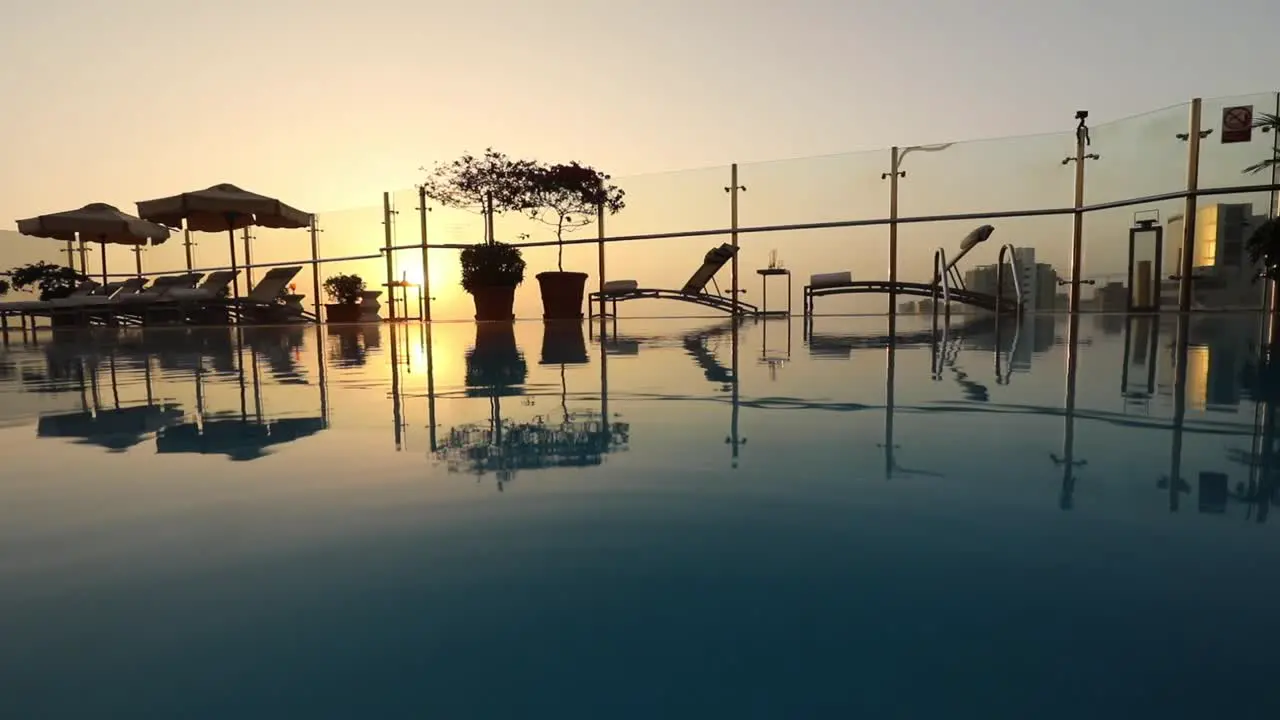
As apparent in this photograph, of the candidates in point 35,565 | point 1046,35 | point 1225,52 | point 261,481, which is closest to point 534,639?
point 35,565

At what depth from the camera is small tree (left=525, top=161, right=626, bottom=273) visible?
31.4ft

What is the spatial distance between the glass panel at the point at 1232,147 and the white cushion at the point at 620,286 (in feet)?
23.6

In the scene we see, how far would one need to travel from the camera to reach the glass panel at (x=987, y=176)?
323 inches

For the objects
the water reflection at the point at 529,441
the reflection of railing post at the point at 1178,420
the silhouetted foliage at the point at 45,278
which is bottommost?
Result: the water reflection at the point at 529,441

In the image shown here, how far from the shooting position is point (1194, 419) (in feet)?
5.24

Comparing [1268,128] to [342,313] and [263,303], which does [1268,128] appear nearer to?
[342,313]

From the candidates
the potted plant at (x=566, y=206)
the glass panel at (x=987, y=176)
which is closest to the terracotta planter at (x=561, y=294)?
the potted plant at (x=566, y=206)

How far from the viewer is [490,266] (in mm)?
9297

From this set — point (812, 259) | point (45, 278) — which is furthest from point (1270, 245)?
point (45, 278)

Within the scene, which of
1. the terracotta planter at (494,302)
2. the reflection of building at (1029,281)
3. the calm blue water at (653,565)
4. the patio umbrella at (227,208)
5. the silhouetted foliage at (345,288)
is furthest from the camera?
the silhouetted foliage at (345,288)

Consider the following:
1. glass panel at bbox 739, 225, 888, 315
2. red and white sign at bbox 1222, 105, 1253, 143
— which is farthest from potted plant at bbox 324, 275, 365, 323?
red and white sign at bbox 1222, 105, 1253, 143

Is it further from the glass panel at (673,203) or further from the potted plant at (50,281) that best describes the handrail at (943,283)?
the potted plant at (50,281)

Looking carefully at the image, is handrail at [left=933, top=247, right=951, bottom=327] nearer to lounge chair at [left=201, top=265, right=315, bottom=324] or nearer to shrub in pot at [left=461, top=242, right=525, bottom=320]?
shrub in pot at [left=461, top=242, right=525, bottom=320]

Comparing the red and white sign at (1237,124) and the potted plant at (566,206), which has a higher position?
the red and white sign at (1237,124)
